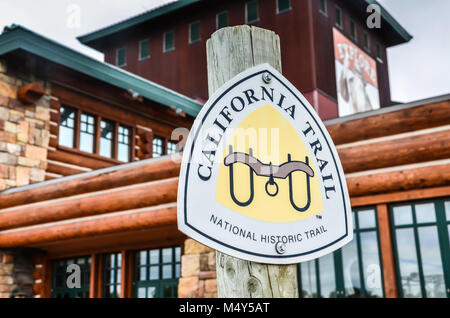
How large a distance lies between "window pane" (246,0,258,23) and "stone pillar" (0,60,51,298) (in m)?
10.4

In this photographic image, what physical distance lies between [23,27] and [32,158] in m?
2.99

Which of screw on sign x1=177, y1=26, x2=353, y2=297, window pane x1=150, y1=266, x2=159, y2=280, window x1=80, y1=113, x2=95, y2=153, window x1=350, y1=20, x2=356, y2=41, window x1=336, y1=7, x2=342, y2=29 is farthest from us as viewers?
window x1=350, y1=20, x2=356, y2=41

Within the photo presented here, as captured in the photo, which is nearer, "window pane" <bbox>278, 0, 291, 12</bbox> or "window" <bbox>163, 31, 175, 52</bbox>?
"window pane" <bbox>278, 0, 291, 12</bbox>

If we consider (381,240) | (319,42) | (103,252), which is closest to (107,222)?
(103,252)

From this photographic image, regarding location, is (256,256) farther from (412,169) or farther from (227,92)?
(412,169)

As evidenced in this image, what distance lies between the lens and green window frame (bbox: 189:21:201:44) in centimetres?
2250

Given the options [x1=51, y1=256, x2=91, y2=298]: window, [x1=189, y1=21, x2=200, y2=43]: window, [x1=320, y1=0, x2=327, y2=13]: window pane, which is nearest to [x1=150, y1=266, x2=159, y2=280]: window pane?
[x1=51, y1=256, x2=91, y2=298]: window

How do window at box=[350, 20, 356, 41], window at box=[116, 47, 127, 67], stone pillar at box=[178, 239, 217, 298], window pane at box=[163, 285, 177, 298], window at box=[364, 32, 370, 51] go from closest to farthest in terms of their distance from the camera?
stone pillar at box=[178, 239, 217, 298], window pane at box=[163, 285, 177, 298], window at box=[350, 20, 356, 41], window at box=[364, 32, 370, 51], window at box=[116, 47, 127, 67]

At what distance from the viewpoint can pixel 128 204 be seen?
32.9 feet

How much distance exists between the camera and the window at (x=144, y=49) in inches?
948

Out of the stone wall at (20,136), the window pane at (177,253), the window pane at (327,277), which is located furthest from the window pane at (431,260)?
the stone wall at (20,136)

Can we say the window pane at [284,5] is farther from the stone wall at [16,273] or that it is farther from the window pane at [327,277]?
the window pane at [327,277]

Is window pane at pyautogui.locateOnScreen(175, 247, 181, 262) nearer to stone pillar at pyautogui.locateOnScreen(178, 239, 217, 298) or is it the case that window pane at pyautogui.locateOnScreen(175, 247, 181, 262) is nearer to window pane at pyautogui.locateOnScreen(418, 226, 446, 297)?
stone pillar at pyautogui.locateOnScreen(178, 239, 217, 298)

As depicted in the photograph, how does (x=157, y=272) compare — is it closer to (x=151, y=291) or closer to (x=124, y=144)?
(x=151, y=291)
